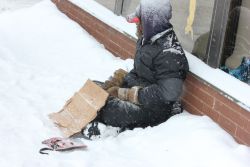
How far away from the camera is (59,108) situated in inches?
210

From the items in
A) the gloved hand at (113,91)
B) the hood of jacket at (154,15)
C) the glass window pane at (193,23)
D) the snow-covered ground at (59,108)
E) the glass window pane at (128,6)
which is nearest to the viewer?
the snow-covered ground at (59,108)

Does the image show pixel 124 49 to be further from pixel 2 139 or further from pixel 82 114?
pixel 2 139

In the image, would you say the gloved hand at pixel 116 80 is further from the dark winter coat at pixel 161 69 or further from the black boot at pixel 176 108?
the black boot at pixel 176 108

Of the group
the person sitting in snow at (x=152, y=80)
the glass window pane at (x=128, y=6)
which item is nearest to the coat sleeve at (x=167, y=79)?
the person sitting in snow at (x=152, y=80)

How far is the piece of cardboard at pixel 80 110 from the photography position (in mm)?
4766

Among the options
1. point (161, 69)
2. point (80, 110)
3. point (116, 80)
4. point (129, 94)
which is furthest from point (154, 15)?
point (80, 110)

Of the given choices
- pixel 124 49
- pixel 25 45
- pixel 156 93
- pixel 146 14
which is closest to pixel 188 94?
pixel 156 93

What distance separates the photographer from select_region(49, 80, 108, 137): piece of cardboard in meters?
4.77

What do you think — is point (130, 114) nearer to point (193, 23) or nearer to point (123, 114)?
point (123, 114)

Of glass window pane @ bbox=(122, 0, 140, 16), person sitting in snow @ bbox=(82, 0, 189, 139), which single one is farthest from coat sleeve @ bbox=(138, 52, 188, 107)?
glass window pane @ bbox=(122, 0, 140, 16)

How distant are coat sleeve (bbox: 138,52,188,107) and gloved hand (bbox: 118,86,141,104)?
0.10 meters

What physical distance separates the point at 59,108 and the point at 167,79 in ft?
4.32

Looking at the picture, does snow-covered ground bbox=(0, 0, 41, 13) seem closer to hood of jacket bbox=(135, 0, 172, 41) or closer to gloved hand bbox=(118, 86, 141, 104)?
gloved hand bbox=(118, 86, 141, 104)

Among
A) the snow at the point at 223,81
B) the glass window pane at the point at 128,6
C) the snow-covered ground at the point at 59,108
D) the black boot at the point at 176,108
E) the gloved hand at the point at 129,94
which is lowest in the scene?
the snow-covered ground at the point at 59,108
